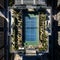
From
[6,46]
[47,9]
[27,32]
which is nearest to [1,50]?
[6,46]

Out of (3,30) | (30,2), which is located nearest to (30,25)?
(30,2)

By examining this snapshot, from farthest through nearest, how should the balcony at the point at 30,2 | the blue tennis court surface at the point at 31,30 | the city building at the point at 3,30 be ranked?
the blue tennis court surface at the point at 31,30 → the balcony at the point at 30,2 → the city building at the point at 3,30

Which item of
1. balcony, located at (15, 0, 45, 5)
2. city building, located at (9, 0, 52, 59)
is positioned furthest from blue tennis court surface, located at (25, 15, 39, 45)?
balcony, located at (15, 0, 45, 5)

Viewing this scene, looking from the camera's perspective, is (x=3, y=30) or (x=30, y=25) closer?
(x=3, y=30)

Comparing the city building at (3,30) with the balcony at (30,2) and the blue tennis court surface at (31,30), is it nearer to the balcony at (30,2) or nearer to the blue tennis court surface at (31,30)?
the balcony at (30,2)

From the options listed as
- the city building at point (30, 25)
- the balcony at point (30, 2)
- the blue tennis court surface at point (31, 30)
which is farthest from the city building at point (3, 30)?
the blue tennis court surface at point (31, 30)

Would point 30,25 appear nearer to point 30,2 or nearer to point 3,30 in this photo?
point 30,2

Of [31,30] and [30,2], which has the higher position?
[30,2]

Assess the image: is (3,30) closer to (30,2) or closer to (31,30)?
(31,30)

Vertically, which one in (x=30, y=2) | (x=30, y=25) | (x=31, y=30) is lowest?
(x=31, y=30)
